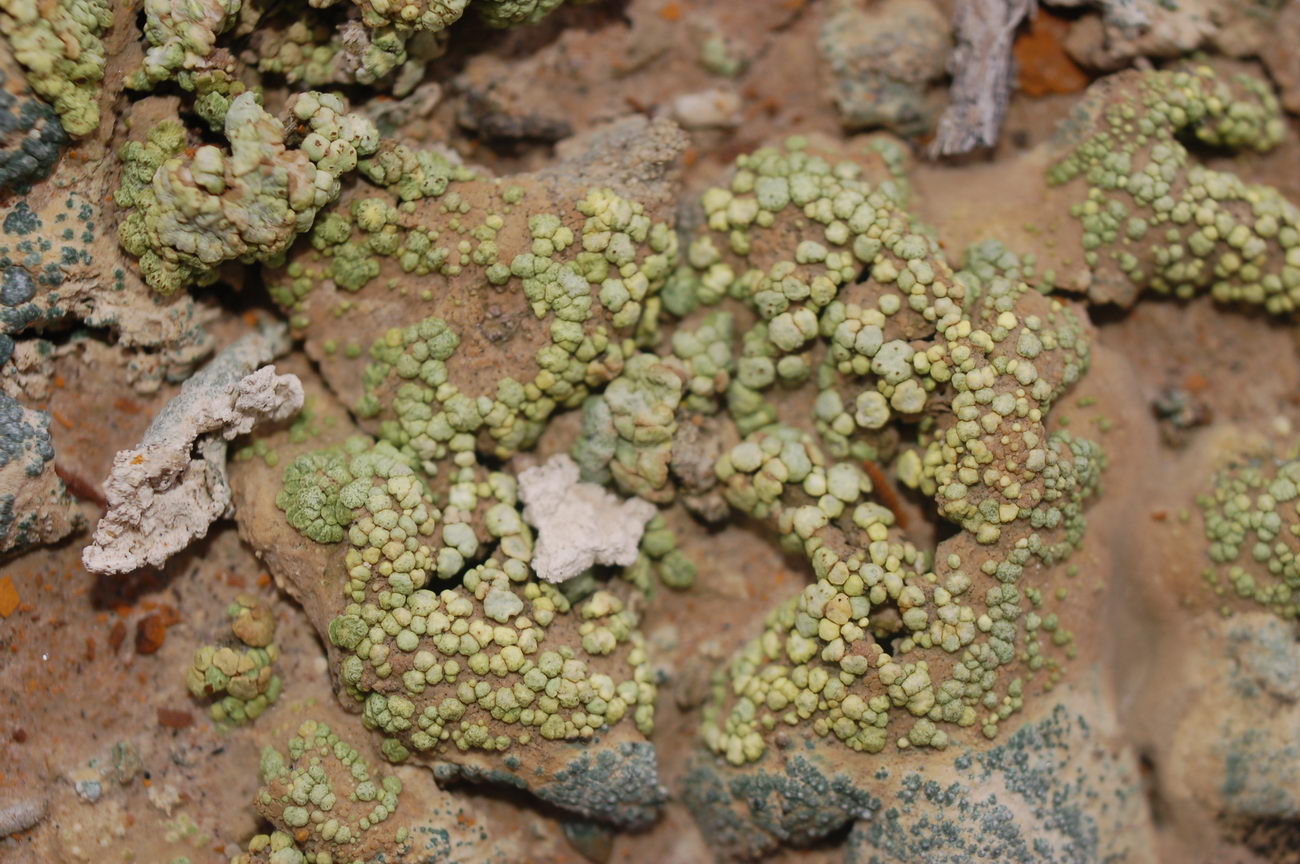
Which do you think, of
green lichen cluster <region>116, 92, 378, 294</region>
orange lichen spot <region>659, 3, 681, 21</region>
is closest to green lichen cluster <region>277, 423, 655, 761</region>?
green lichen cluster <region>116, 92, 378, 294</region>

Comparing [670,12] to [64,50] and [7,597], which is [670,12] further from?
[7,597]

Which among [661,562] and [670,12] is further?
[670,12]

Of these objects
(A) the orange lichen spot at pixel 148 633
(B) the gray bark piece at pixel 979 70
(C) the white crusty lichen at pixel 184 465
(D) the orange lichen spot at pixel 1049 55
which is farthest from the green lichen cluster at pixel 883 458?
(A) the orange lichen spot at pixel 148 633

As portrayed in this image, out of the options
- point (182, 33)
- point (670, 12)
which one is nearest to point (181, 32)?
point (182, 33)

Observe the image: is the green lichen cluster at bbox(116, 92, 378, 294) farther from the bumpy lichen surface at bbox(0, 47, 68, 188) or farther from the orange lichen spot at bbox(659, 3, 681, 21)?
the orange lichen spot at bbox(659, 3, 681, 21)

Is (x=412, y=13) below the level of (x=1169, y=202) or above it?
above

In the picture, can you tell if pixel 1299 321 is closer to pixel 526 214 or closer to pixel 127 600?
pixel 526 214
